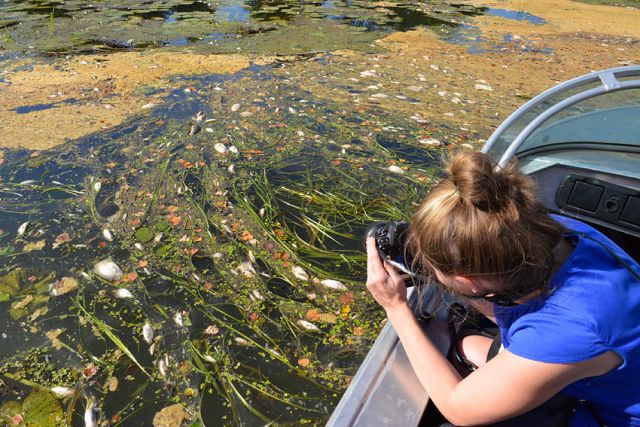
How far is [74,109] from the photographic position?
5195 millimetres

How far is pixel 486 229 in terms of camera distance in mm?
1086

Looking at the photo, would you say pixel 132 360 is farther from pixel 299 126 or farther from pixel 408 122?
pixel 408 122

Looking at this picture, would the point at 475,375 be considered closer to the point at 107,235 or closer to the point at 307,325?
the point at 307,325

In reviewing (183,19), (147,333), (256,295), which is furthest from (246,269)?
(183,19)

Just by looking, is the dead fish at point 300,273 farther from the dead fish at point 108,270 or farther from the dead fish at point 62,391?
the dead fish at point 62,391

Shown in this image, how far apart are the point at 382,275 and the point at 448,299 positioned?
0.40 meters

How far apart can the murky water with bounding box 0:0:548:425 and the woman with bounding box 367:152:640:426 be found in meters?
1.30

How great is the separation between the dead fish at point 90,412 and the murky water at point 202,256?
0.01 meters

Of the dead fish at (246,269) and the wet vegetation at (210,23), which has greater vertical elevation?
the wet vegetation at (210,23)

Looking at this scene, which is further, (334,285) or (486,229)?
(334,285)

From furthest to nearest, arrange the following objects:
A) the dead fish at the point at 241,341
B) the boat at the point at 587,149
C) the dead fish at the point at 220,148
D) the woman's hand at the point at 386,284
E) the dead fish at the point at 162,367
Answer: the dead fish at the point at 220,148 → the dead fish at the point at 241,341 → the dead fish at the point at 162,367 → the boat at the point at 587,149 → the woman's hand at the point at 386,284

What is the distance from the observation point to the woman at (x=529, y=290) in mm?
1076

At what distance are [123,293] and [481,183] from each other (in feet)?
8.19

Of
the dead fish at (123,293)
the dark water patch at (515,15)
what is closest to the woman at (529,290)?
the dead fish at (123,293)
